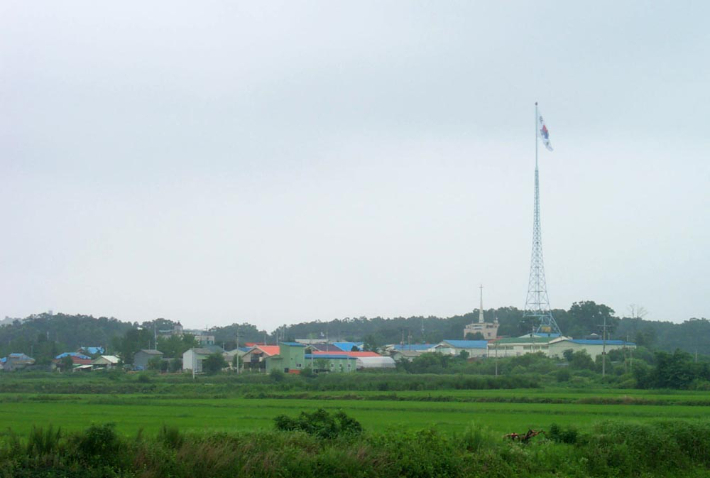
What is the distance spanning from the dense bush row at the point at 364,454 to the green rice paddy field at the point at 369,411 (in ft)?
14.0

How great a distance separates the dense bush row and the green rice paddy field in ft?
14.0

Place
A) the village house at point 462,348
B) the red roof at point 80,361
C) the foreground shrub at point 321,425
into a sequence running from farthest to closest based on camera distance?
the village house at point 462,348 → the red roof at point 80,361 → the foreground shrub at point 321,425

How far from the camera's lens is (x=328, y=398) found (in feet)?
165

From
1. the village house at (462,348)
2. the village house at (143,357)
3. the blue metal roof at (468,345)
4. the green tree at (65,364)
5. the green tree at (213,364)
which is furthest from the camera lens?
the blue metal roof at (468,345)

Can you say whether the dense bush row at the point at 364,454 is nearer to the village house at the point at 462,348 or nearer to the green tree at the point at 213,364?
the green tree at the point at 213,364

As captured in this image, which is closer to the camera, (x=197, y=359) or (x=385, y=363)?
(x=197, y=359)

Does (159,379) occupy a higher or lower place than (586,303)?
lower

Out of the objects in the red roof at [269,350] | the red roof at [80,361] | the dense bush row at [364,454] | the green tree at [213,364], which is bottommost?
the red roof at [80,361]

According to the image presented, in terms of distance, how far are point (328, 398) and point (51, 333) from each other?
126731 millimetres

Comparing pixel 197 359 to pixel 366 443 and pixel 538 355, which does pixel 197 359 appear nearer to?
pixel 538 355

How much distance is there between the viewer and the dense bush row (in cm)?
1436

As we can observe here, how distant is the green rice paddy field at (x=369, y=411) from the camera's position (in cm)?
2950

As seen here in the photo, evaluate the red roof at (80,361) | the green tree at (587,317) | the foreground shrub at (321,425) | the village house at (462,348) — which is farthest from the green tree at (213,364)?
the green tree at (587,317)

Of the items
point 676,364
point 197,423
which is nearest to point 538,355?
point 676,364
